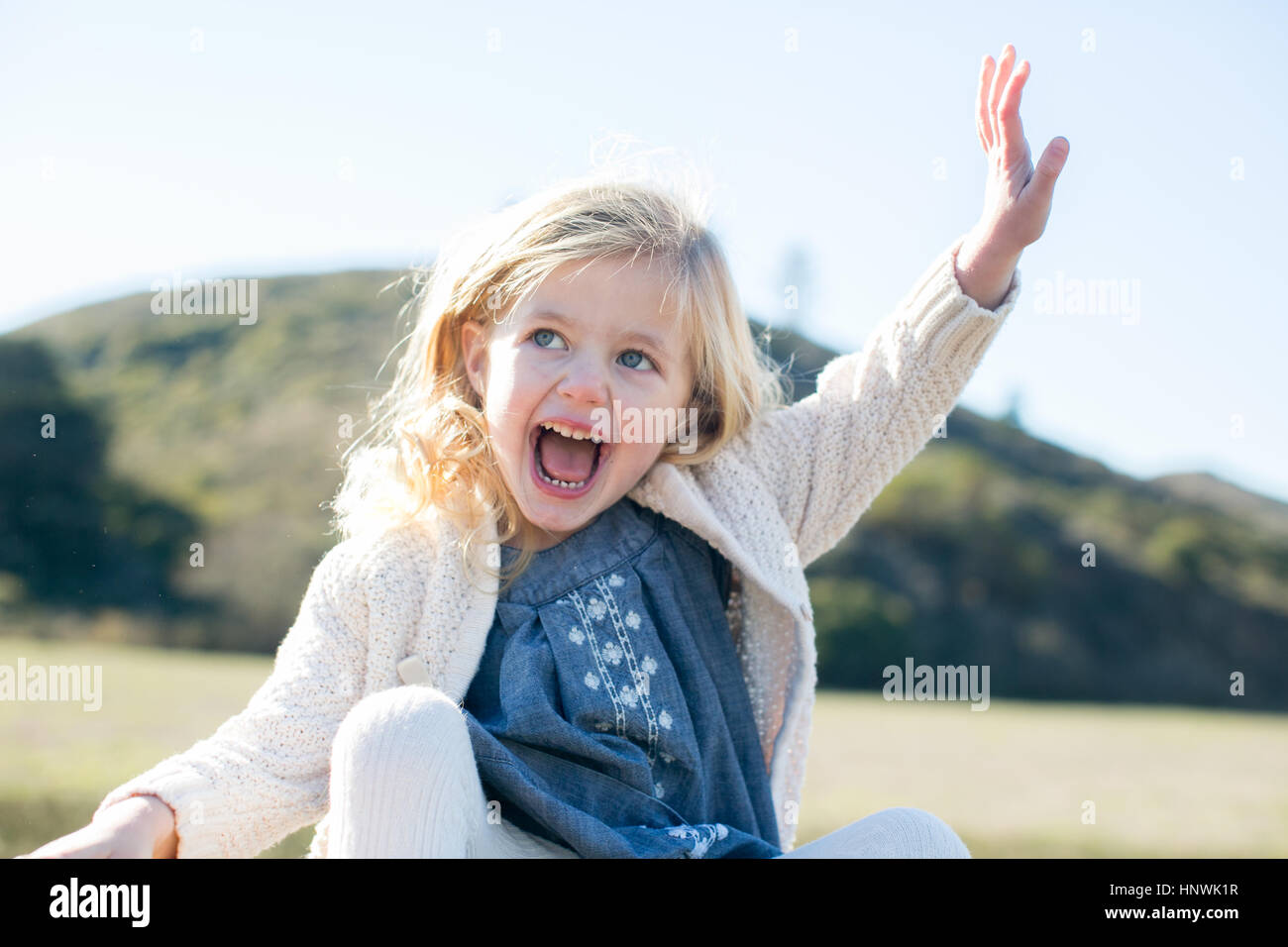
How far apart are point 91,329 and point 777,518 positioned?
31899 millimetres

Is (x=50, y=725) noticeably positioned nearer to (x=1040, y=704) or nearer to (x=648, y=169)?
(x=648, y=169)

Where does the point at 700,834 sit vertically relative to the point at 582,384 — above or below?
below

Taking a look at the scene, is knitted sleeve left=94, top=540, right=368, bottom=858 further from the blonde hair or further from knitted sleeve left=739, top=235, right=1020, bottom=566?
knitted sleeve left=739, top=235, right=1020, bottom=566

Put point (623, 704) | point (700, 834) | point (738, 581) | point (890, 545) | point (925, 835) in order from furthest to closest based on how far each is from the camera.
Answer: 1. point (890, 545)
2. point (738, 581)
3. point (623, 704)
4. point (700, 834)
5. point (925, 835)

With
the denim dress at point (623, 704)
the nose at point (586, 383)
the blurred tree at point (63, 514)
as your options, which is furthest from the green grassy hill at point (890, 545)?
the nose at point (586, 383)

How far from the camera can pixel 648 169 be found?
2209 millimetres

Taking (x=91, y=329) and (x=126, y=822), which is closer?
(x=126, y=822)

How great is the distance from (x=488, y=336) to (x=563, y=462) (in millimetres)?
298

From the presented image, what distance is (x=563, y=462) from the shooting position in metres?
1.94

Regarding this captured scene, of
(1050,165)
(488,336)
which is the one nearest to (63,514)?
(488,336)

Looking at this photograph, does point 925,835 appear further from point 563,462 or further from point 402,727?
point 563,462

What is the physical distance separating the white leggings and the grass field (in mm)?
3204

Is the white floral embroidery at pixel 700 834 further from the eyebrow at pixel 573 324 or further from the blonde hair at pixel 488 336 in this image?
the eyebrow at pixel 573 324
